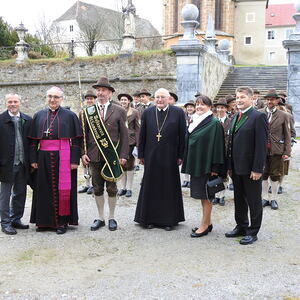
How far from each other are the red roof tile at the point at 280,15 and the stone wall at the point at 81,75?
40.8 metres

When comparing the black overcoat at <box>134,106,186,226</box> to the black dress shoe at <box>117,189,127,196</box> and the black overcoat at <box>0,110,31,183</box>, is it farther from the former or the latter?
the black dress shoe at <box>117,189,127,196</box>

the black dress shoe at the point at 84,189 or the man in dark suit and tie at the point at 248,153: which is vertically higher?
the man in dark suit and tie at the point at 248,153

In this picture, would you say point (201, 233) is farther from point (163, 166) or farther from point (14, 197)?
point (14, 197)

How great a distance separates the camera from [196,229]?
214 inches

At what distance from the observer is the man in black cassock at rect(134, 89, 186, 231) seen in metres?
5.60

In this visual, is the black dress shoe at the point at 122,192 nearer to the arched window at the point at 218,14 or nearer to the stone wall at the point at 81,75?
the stone wall at the point at 81,75

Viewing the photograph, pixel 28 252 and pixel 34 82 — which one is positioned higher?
pixel 34 82

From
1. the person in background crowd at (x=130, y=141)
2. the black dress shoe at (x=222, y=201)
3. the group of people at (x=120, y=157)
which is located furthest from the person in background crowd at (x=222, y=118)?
the person in background crowd at (x=130, y=141)

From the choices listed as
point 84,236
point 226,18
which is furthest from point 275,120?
point 226,18

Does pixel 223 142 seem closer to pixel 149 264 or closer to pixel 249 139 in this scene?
pixel 249 139

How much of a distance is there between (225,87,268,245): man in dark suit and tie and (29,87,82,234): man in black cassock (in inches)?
82.2

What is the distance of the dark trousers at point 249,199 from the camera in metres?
5.02

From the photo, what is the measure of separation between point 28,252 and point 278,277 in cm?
283

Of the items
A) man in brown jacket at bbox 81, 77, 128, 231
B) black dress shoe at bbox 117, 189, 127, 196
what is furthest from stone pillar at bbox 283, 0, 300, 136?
man in brown jacket at bbox 81, 77, 128, 231
